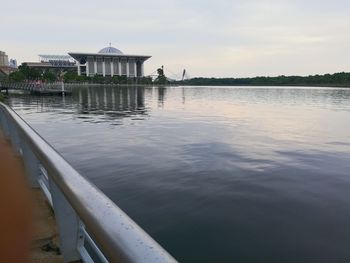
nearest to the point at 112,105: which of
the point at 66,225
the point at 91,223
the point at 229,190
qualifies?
the point at 229,190

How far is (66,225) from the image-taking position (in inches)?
134

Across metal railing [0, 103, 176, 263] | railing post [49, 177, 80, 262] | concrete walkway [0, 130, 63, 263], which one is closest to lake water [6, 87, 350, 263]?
railing post [49, 177, 80, 262]

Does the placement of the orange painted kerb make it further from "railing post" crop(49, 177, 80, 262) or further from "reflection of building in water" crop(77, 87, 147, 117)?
"reflection of building in water" crop(77, 87, 147, 117)

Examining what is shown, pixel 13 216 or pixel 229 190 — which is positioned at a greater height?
pixel 13 216

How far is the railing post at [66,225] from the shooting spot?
3355 mm

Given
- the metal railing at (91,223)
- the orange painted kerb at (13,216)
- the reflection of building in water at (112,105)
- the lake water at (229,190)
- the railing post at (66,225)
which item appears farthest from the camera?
the reflection of building in water at (112,105)

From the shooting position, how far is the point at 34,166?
5648 millimetres

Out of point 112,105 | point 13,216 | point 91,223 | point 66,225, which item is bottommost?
point 112,105

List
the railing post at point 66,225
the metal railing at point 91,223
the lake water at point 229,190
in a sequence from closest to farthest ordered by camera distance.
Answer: the metal railing at point 91,223
the railing post at point 66,225
the lake water at point 229,190

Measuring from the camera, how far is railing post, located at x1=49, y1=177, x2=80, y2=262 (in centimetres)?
336

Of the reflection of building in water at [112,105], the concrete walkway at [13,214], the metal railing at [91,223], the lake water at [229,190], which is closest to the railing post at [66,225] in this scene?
the metal railing at [91,223]

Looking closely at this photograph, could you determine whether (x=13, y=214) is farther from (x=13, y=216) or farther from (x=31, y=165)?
(x=31, y=165)

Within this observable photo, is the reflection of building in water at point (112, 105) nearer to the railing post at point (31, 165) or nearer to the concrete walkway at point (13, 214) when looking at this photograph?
the railing post at point (31, 165)

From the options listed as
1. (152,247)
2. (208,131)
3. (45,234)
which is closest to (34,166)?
(45,234)
